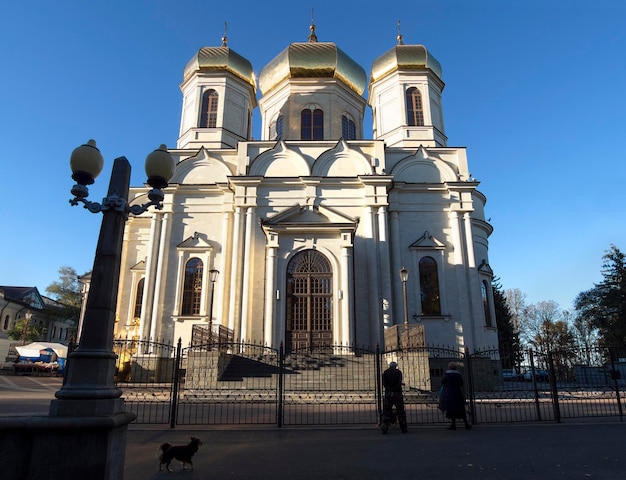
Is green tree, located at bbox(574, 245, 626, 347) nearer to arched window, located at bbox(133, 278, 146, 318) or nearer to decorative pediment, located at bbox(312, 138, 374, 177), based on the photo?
decorative pediment, located at bbox(312, 138, 374, 177)

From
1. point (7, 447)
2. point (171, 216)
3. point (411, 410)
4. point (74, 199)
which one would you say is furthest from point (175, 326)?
point (7, 447)

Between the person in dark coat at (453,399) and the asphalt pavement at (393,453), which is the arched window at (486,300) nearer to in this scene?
the asphalt pavement at (393,453)

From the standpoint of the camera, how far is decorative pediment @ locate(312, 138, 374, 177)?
2202cm

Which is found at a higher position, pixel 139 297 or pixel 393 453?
pixel 139 297

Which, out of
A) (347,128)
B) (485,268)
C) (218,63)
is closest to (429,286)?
(485,268)

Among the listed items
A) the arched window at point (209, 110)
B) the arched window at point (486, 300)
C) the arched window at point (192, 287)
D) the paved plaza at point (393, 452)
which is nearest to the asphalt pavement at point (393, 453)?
the paved plaza at point (393, 452)

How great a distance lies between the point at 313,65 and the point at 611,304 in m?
26.6

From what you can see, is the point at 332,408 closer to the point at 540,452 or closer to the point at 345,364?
the point at 345,364

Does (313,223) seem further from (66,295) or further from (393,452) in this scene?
(66,295)

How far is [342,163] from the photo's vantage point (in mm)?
22312

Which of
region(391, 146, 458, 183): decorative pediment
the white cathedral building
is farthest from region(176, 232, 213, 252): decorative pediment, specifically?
region(391, 146, 458, 183): decorative pediment

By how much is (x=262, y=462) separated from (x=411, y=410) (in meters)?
6.95

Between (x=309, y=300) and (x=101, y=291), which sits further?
(x=309, y=300)

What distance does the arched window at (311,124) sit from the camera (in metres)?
25.0
